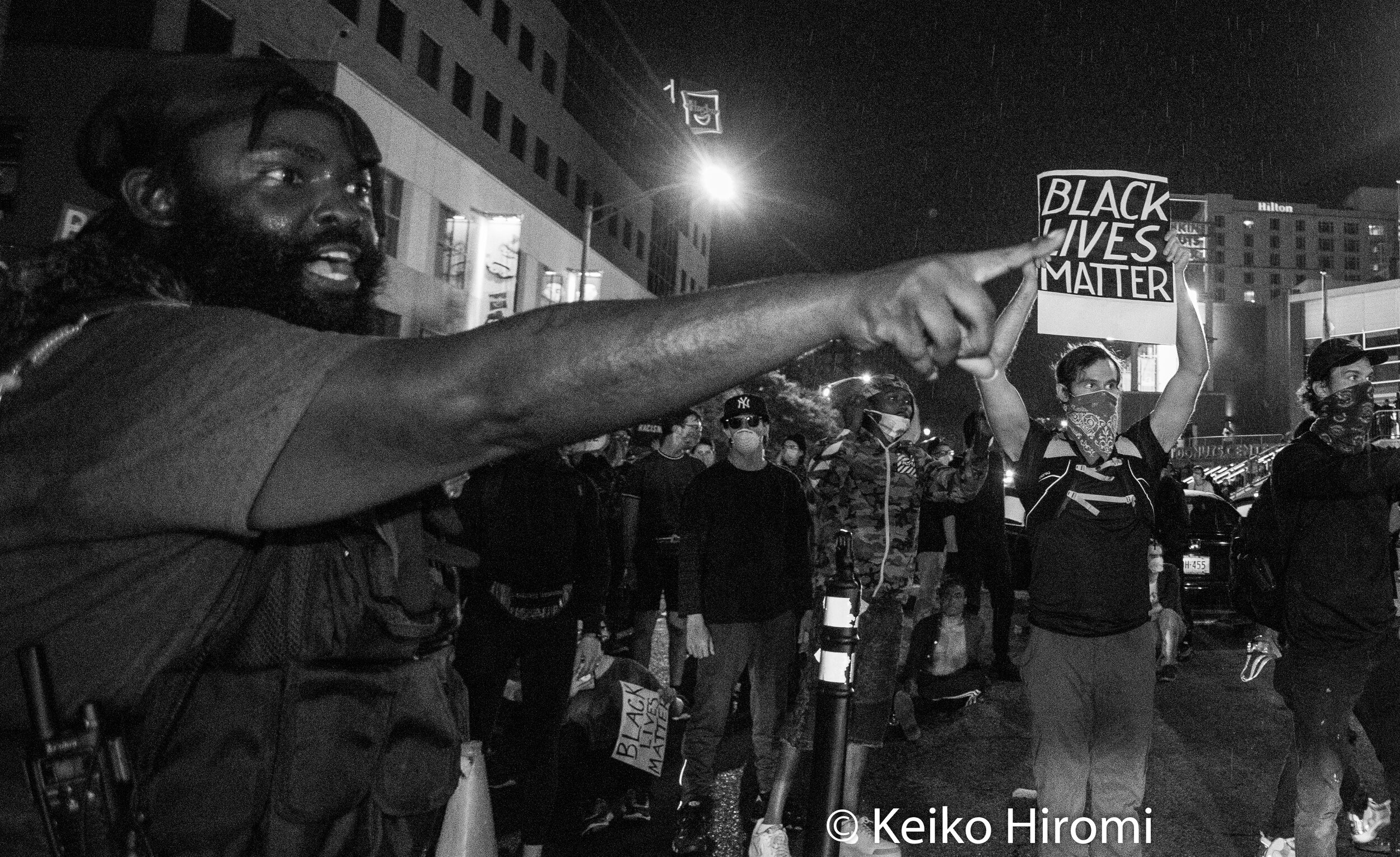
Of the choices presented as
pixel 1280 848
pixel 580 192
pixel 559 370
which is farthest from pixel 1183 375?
pixel 580 192

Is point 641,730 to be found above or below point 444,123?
below

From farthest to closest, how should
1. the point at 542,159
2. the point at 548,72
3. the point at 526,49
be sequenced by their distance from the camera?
1. the point at 548,72
2. the point at 542,159
3. the point at 526,49

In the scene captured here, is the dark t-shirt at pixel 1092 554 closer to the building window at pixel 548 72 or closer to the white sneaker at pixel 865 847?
the white sneaker at pixel 865 847

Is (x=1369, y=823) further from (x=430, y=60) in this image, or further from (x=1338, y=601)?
(x=430, y=60)

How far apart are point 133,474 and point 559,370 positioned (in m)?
0.51

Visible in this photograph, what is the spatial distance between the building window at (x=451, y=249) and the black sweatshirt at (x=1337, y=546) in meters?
23.8

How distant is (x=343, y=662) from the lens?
1461 millimetres

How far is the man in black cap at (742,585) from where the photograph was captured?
5.39 m

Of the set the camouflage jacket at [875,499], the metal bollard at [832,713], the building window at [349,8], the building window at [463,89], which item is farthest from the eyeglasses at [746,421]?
the building window at [463,89]

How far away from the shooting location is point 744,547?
560 centimetres

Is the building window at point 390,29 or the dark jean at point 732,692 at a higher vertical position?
the building window at point 390,29

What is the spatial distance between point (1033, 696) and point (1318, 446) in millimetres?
1794

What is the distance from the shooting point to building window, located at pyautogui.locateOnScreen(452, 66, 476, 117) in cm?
2789

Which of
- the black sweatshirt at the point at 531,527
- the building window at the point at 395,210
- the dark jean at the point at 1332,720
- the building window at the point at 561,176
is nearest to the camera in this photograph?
the dark jean at the point at 1332,720
